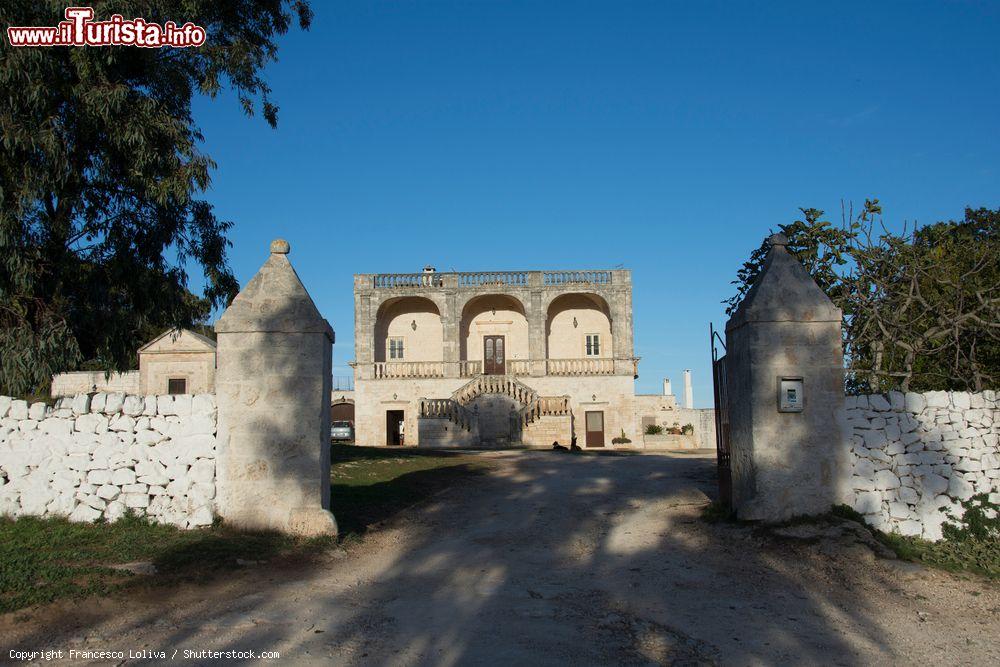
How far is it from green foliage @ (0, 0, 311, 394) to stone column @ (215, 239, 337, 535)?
5399 mm

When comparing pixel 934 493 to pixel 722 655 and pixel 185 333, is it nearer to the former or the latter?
pixel 722 655

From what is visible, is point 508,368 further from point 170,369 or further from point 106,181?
point 106,181

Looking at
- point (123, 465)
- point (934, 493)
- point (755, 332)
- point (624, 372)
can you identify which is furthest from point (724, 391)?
point (624, 372)

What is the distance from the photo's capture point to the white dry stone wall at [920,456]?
27.7 feet

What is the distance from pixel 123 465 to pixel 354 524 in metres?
2.85

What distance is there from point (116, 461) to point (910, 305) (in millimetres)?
12482

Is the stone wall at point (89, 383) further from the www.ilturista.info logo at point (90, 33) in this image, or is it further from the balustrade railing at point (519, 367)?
the www.ilturista.info logo at point (90, 33)

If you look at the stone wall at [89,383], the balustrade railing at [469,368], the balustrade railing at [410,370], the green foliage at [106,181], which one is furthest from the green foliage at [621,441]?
the green foliage at [106,181]

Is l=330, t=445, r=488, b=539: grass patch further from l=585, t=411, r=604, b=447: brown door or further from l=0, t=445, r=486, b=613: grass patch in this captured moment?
l=585, t=411, r=604, b=447: brown door

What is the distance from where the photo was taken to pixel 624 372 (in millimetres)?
37531

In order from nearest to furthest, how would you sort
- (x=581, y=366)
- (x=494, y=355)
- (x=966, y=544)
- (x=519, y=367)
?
(x=966, y=544), (x=581, y=366), (x=519, y=367), (x=494, y=355)

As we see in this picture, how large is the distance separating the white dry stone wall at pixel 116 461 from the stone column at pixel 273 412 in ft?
0.97

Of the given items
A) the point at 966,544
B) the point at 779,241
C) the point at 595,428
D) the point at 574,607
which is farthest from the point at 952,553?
the point at 595,428

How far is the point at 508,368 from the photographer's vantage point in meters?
38.9
